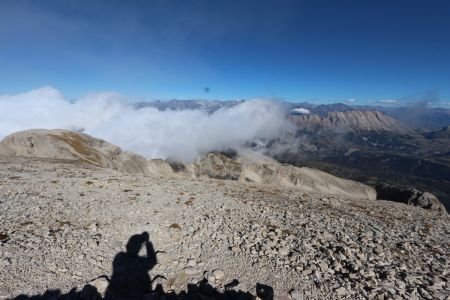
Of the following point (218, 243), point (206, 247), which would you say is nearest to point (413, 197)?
point (218, 243)

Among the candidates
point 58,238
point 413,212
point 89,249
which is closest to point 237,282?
point 89,249

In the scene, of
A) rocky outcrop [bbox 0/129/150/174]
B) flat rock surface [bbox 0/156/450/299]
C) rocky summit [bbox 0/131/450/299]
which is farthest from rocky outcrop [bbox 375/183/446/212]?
rocky outcrop [bbox 0/129/150/174]

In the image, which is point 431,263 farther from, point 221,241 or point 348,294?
point 221,241

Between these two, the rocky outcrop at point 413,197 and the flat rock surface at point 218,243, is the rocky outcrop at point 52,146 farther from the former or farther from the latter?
the rocky outcrop at point 413,197

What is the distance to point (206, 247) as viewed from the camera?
15648mm

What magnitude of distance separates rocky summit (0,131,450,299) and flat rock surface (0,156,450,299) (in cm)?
6

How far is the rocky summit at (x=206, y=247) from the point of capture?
477 inches

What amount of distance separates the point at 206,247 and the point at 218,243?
2.48 feet

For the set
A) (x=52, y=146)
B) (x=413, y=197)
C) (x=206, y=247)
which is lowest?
(x=413, y=197)

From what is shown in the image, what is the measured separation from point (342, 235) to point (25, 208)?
20.9 metres

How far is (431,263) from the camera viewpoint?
14328 millimetres

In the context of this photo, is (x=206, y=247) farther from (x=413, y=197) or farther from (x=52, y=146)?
(x=52, y=146)

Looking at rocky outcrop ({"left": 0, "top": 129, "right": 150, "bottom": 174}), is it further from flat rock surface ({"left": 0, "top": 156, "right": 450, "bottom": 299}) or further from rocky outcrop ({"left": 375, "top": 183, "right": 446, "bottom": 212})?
rocky outcrop ({"left": 375, "top": 183, "right": 446, "bottom": 212})

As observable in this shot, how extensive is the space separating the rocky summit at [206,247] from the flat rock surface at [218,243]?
6 centimetres
